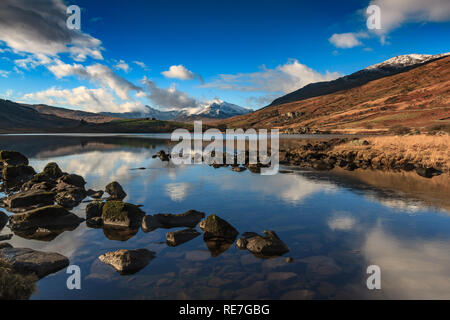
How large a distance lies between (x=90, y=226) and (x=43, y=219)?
3.12 meters

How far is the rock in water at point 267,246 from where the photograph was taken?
1233 centimetres

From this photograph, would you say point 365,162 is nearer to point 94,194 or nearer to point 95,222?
point 94,194

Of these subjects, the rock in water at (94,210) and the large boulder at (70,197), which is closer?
the rock in water at (94,210)

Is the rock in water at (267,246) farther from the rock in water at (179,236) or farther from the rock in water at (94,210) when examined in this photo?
the rock in water at (94,210)

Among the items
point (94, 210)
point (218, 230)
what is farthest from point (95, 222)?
point (218, 230)

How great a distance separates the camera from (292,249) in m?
12.9

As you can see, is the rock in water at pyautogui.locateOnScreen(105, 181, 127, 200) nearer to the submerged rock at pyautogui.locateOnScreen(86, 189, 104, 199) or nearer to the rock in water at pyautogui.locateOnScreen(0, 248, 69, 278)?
the submerged rock at pyautogui.locateOnScreen(86, 189, 104, 199)

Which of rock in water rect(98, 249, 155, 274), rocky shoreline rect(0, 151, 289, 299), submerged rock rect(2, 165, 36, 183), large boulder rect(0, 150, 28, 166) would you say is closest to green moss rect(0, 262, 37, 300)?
rocky shoreline rect(0, 151, 289, 299)

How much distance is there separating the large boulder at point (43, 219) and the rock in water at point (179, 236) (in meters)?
7.08

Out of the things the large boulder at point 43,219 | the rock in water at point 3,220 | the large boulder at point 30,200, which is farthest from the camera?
the large boulder at point 30,200

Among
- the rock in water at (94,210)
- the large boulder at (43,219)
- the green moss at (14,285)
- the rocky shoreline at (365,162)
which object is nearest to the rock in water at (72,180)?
the large boulder at (43,219)

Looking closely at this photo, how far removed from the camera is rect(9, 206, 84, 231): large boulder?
15.9 meters

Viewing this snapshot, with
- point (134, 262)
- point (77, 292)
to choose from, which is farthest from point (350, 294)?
point (77, 292)

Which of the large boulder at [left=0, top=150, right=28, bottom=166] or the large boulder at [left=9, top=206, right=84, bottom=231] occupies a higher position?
the large boulder at [left=0, top=150, right=28, bottom=166]
